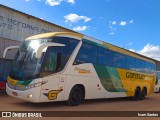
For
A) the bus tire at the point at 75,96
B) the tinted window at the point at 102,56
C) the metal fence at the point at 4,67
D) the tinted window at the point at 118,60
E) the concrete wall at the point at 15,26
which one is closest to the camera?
the bus tire at the point at 75,96

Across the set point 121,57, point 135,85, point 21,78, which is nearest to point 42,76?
point 21,78

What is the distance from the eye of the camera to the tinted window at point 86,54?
13.6m

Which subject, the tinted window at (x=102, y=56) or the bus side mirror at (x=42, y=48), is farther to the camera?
the tinted window at (x=102, y=56)

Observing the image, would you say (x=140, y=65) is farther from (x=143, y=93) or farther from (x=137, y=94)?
(x=137, y=94)

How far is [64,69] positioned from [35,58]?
1432 mm

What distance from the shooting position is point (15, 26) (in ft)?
69.9

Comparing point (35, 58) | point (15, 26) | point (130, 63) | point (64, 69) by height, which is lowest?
point (64, 69)

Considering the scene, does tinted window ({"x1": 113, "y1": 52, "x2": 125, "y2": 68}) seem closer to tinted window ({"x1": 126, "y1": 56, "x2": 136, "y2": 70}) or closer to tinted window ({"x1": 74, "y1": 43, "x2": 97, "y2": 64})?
tinted window ({"x1": 126, "y1": 56, "x2": 136, "y2": 70})

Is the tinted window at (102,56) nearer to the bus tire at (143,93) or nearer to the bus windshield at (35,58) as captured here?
the bus windshield at (35,58)

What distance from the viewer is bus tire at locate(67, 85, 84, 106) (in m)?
13.1

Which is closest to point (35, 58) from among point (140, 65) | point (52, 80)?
point (52, 80)

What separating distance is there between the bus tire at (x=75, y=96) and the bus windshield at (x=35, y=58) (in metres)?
1.47

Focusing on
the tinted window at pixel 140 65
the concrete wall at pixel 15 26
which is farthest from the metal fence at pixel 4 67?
the tinted window at pixel 140 65

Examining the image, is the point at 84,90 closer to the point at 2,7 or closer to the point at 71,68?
the point at 71,68
